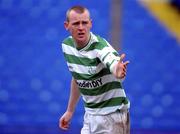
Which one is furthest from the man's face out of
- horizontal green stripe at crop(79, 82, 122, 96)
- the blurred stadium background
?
the blurred stadium background

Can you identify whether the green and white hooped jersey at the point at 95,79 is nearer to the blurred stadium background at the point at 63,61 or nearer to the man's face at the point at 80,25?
the man's face at the point at 80,25

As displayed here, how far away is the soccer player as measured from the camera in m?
3.41

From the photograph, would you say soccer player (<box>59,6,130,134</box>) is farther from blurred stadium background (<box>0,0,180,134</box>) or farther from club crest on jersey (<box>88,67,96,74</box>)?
blurred stadium background (<box>0,0,180,134</box>)

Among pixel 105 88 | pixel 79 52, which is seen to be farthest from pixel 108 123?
pixel 79 52

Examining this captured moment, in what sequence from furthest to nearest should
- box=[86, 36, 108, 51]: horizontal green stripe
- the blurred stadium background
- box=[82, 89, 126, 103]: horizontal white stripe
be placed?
the blurred stadium background → box=[82, 89, 126, 103]: horizontal white stripe → box=[86, 36, 108, 51]: horizontal green stripe

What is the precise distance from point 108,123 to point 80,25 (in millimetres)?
567

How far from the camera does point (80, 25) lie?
3.40m

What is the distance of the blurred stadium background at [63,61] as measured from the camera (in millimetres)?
6828

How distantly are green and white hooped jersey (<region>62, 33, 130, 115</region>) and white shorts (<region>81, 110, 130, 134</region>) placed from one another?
0.10 ft

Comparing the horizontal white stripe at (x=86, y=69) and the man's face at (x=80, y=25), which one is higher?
the man's face at (x=80, y=25)

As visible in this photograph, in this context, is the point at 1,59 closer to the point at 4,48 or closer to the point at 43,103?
the point at 4,48

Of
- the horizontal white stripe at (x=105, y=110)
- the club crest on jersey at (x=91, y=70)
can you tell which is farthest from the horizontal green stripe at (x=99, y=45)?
the horizontal white stripe at (x=105, y=110)

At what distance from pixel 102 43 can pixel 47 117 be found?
138 inches

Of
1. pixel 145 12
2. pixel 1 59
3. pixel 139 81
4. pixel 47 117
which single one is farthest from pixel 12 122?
pixel 145 12
